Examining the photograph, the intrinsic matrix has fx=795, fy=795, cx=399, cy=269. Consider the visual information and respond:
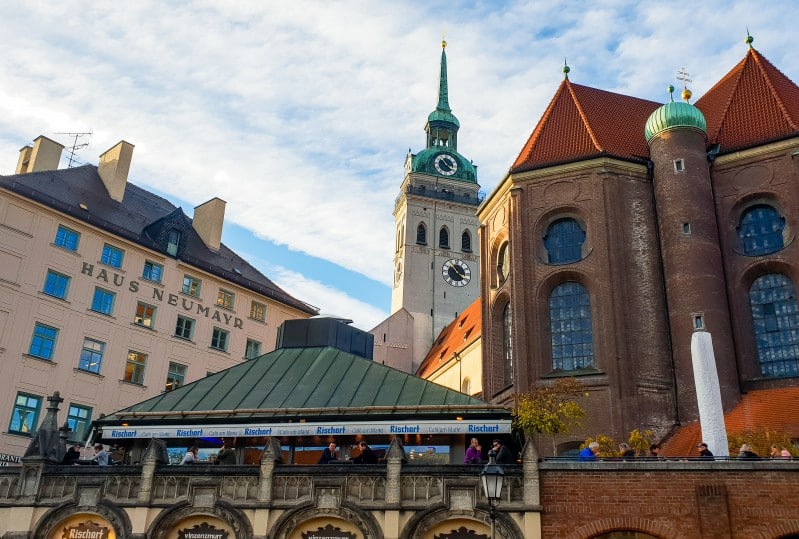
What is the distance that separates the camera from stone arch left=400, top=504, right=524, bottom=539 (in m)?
18.0

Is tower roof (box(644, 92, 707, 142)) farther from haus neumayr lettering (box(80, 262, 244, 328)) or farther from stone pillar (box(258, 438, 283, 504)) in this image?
haus neumayr lettering (box(80, 262, 244, 328))

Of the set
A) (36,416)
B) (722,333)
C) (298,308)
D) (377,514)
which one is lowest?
(377,514)

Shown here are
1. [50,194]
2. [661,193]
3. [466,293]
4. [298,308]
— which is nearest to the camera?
[661,193]

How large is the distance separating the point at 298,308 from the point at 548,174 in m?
19.0

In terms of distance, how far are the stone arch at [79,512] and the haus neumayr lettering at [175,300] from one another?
19.8m

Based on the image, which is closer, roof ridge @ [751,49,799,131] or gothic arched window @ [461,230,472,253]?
roof ridge @ [751,49,799,131]

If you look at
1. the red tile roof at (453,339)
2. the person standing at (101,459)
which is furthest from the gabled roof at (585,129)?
the person standing at (101,459)

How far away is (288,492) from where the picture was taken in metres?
19.2

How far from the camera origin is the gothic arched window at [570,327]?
31.9 m

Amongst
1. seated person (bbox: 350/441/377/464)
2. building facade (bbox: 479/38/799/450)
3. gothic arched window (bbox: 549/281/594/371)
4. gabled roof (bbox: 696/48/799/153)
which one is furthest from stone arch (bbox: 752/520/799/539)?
gabled roof (bbox: 696/48/799/153)

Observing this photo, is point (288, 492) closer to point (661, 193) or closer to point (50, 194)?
point (661, 193)

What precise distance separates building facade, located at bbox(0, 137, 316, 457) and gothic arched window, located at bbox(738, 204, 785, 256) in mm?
25713

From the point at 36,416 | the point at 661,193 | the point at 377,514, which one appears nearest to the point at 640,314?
the point at 661,193

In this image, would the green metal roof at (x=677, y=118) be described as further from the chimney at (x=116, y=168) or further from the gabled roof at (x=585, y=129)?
the chimney at (x=116, y=168)
